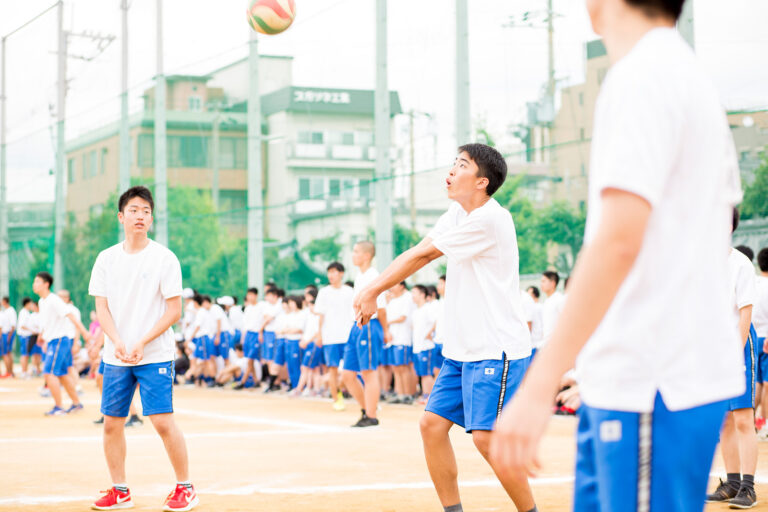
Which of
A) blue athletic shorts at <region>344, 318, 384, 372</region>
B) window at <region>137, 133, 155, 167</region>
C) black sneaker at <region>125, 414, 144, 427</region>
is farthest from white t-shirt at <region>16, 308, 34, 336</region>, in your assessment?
blue athletic shorts at <region>344, 318, 384, 372</region>

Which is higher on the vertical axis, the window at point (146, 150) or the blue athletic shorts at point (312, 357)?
the window at point (146, 150)

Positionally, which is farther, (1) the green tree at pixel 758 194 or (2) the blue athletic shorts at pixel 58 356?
(2) the blue athletic shorts at pixel 58 356

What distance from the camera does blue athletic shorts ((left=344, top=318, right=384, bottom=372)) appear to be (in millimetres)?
12637

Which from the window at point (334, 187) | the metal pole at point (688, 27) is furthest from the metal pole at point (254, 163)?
the metal pole at point (688, 27)

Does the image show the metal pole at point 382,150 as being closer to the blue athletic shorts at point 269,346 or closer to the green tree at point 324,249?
the green tree at point 324,249

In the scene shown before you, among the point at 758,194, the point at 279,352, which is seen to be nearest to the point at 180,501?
the point at 758,194

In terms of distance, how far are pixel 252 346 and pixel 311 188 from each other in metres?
3.55

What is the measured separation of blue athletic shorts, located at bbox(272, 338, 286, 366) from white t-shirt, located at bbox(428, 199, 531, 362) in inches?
531

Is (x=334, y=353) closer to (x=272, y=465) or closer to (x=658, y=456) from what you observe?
(x=272, y=465)

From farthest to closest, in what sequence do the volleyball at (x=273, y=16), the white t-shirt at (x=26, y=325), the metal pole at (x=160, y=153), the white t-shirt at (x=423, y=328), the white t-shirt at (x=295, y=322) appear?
1. the metal pole at (x=160, y=153)
2. the white t-shirt at (x=26, y=325)
3. the white t-shirt at (x=295, y=322)
4. the white t-shirt at (x=423, y=328)
5. the volleyball at (x=273, y=16)

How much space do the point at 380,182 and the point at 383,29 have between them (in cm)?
305

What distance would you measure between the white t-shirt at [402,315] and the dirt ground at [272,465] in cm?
187

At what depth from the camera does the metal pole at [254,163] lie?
22.7m

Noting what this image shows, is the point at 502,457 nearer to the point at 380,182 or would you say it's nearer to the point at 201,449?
the point at 201,449
